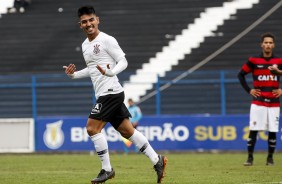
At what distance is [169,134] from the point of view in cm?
2219

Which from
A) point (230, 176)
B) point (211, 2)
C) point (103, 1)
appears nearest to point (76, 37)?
point (103, 1)

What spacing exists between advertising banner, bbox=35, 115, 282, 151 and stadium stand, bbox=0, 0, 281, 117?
63.9 inches

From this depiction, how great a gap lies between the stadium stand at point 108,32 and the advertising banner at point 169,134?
5.33 feet

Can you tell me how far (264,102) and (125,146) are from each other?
8.54 meters

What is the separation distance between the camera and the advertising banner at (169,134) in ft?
71.3

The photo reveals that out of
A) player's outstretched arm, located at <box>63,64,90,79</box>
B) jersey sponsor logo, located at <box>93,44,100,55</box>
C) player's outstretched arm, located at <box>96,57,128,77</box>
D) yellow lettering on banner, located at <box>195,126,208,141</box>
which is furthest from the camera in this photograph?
yellow lettering on banner, located at <box>195,126,208,141</box>

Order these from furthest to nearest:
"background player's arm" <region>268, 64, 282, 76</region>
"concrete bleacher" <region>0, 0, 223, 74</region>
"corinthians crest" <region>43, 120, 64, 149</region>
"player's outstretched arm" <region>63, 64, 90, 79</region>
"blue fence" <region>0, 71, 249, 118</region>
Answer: "concrete bleacher" <region>0, 0, 223, 74</region>, "blue fence" <region>0, 71, 249, 118</region>, "corinthians crest" <region>43, 120, 64, 149</region>, "background player's arm" <region>268, 64, 282, 76</region>, "player's outstretched arm" <region>63, 64, 90, 79</region>

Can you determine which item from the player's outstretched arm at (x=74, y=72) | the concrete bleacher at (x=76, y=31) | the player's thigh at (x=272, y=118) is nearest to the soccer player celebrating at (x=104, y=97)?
the player's outstretched arm at (x=74, y=72)

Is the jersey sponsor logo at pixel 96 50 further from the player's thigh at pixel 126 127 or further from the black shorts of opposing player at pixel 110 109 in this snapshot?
the player's thigh at pixel 126 127

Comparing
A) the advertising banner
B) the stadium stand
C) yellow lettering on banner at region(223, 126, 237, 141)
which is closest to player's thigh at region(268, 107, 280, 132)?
the advertising banner

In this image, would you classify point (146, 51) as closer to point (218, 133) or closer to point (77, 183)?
point (218, 133)

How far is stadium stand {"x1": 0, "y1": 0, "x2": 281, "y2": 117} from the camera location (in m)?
24.7

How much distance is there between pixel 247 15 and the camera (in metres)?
27.0

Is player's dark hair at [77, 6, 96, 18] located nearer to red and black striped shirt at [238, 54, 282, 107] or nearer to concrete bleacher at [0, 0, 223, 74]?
red and black striped shirt at [238, 54, 282, 107]
